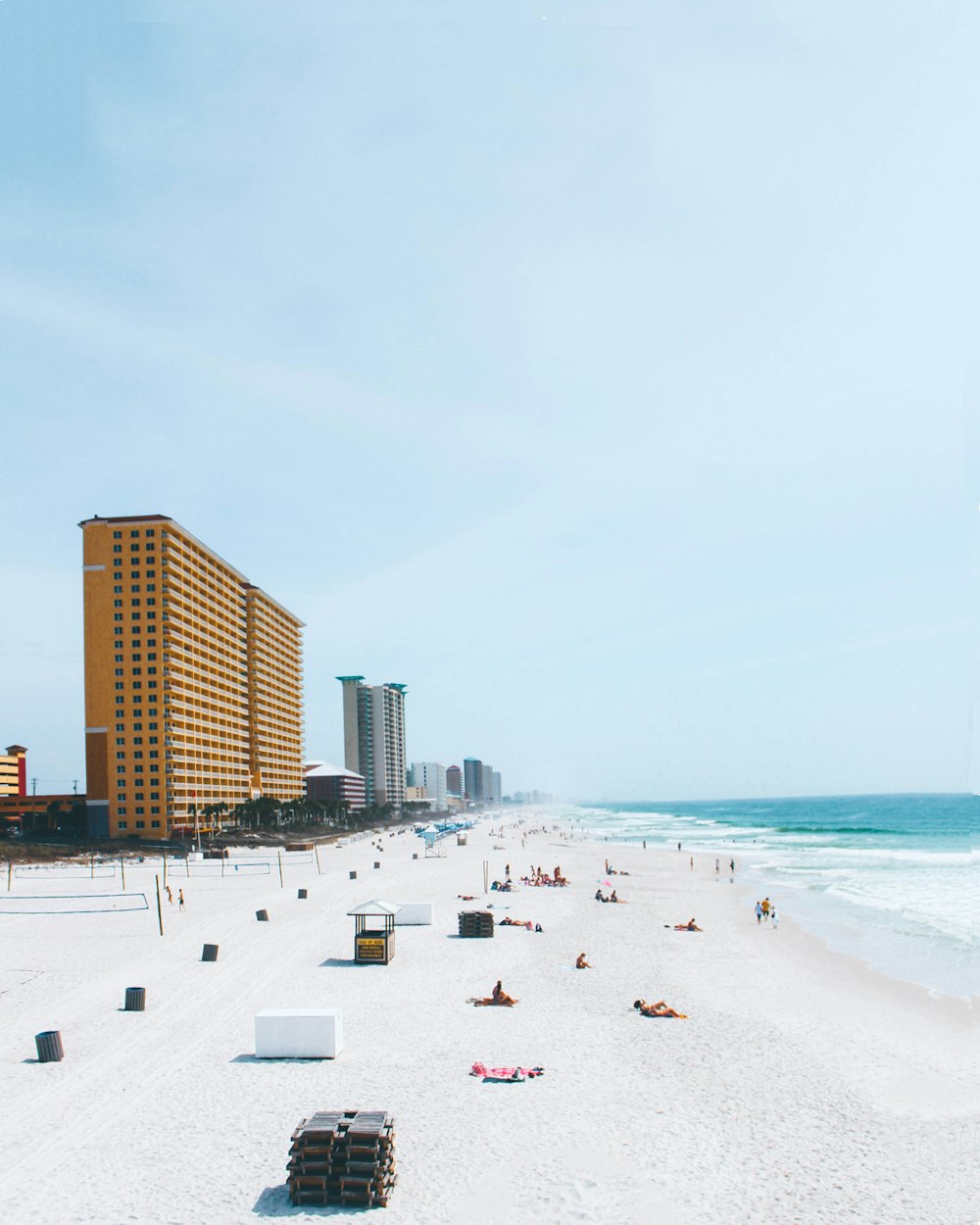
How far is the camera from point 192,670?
9800 centimetres

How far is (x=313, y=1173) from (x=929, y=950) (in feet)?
83.1

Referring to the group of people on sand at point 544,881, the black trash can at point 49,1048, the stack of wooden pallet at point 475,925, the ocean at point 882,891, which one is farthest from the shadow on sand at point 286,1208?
the group of people on sand at point 544,881

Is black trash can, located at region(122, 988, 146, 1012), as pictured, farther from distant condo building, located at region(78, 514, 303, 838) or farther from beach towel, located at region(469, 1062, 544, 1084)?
distant condo building, located at region(78, 514, 303, 838)

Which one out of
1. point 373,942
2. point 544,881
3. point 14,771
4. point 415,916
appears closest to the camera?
point 373,942

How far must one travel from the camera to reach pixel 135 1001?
20062 mm

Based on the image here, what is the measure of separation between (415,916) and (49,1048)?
1674 cm

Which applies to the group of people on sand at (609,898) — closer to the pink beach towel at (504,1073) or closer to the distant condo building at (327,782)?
the pink beach towel at (504,1073)

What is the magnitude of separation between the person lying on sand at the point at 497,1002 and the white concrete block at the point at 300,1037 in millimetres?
4581

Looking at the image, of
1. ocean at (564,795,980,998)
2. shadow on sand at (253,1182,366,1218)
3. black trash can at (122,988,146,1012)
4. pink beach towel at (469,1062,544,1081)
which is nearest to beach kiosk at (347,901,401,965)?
black trash can at (122,988,146,1012)

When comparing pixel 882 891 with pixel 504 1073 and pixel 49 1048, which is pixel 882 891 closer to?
pixel 504 1073

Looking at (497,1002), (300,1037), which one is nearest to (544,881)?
(497,1002)

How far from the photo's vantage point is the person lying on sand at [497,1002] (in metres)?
20.3

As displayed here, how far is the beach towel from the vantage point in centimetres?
1512

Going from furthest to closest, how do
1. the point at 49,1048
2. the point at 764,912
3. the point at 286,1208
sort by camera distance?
the point at 764,912 → the point at 49,1048 → the point at 286,1208
